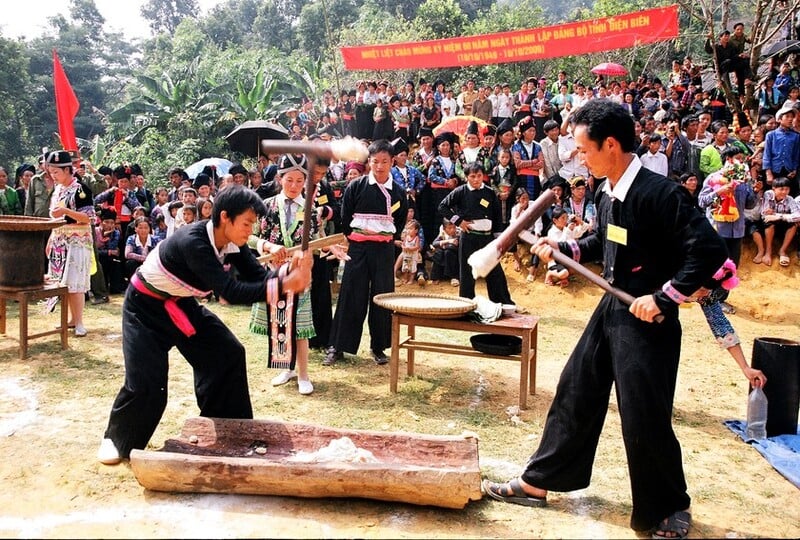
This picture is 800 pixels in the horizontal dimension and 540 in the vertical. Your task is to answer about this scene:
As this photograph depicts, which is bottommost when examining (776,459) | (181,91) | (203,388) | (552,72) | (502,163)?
(776,459)

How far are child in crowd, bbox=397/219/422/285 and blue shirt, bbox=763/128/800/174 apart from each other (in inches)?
220

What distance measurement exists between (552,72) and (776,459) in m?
24.1

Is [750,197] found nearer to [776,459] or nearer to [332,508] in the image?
[776,459]

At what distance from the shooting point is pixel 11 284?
6328mm

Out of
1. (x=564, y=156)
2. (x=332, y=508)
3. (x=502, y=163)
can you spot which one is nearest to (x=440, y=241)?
(x=502, y=163)

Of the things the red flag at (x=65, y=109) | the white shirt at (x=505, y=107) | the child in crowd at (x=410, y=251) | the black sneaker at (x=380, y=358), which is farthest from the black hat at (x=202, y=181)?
the white shirt at (x=505, y=107)

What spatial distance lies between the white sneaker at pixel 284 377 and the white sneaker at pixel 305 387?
22 cm

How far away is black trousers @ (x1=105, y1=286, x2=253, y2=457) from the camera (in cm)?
397

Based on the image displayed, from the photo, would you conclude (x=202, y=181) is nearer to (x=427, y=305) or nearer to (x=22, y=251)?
(x=22, y=251)

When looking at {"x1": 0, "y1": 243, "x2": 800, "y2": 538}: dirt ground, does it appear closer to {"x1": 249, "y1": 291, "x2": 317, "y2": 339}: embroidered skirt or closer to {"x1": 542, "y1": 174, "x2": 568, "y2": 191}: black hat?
{"x1": 249, "y1": 291, "x2": 317, "y2": 339}: embroidered skirt

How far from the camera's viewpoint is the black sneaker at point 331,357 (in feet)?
21.2

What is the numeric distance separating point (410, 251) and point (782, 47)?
10.3 meters

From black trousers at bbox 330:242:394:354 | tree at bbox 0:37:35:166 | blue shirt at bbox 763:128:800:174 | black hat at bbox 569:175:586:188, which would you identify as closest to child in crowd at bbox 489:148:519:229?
black hat at bbox 569:175:586:188

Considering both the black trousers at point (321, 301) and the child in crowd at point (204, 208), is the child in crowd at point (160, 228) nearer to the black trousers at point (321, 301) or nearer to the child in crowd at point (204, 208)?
the child in crowd at point (204, 208)
